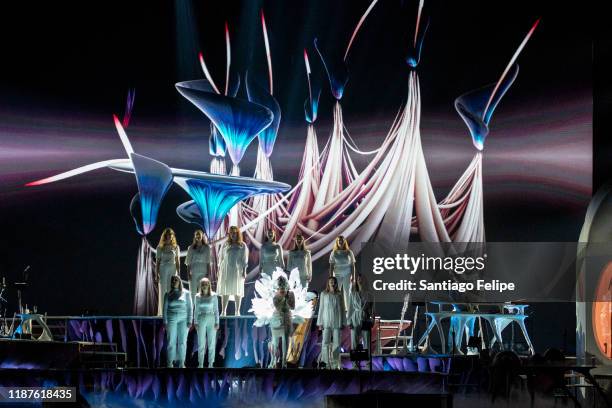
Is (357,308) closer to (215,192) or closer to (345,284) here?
(345,284)

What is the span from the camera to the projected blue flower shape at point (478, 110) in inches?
561

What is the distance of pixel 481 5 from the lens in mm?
14305

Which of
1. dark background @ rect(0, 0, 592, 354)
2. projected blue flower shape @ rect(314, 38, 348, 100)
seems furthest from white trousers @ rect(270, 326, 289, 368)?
projected blue flower shape @ rect(314, 38, 348, 100)

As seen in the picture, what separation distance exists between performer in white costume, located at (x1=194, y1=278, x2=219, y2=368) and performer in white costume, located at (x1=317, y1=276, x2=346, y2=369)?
3.82 feet

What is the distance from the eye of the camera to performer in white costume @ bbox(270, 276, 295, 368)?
10.6 meters

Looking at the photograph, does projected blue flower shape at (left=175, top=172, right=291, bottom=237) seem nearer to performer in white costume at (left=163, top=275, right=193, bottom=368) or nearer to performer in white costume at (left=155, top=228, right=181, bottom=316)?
performer in white costume at (left=155, top=228, right=181, bottom=316)

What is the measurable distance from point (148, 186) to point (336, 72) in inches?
126

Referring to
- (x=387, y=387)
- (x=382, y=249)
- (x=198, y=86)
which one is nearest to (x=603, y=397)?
(x=387, y=387)

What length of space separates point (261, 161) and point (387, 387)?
5549mm

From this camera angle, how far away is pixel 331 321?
10750mm

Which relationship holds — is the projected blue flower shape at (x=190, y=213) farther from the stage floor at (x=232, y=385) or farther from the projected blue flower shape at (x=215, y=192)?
the stage floor at (x=232, y=385)

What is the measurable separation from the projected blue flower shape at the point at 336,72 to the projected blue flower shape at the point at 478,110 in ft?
5.54

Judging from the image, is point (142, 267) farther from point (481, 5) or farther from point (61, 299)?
point (481, 5)

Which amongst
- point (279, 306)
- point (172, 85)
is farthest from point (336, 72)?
point (279, 306)
